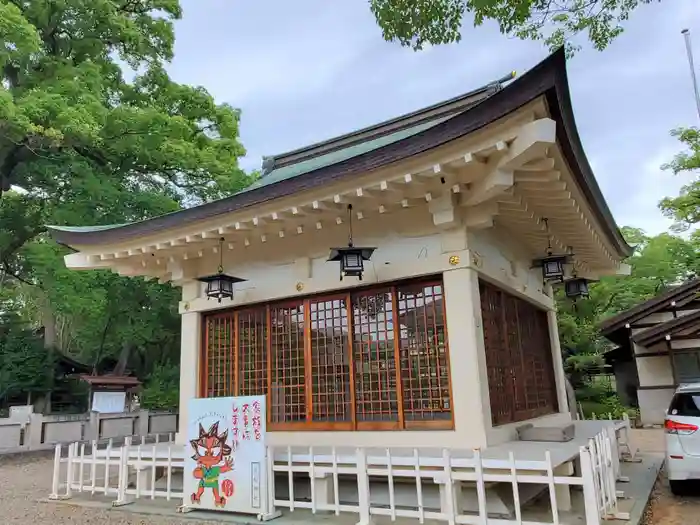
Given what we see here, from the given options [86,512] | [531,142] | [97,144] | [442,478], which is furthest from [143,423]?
[531,142]

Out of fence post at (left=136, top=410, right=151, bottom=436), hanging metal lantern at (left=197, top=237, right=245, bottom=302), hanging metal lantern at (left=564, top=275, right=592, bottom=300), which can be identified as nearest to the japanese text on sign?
hanging metal lantern at (left=197, top=237, right=245, bottom=302)

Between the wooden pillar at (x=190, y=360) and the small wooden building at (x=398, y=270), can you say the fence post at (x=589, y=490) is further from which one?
the wooden pillar at (x=190, y=360)

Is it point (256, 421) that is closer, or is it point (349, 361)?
point (256, 421)

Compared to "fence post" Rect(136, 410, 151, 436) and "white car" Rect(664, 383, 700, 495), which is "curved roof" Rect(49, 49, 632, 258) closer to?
"white car" Rect(664, 383, 700, 495)

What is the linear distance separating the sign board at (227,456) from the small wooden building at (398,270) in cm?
132

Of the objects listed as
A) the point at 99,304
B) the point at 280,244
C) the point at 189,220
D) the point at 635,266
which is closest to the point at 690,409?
the point at 280,244

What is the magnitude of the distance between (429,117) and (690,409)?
19.2 ft

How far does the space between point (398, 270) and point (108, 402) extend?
13.1m

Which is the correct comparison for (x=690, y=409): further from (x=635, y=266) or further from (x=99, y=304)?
(x=635, y=266)

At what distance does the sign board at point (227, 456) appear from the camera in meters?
5.32

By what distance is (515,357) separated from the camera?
23.7 ft

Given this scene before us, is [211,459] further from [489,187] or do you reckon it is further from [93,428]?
[93,428]

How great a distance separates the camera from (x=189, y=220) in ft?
21.7

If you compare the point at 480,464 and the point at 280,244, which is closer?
the point at 480,464
